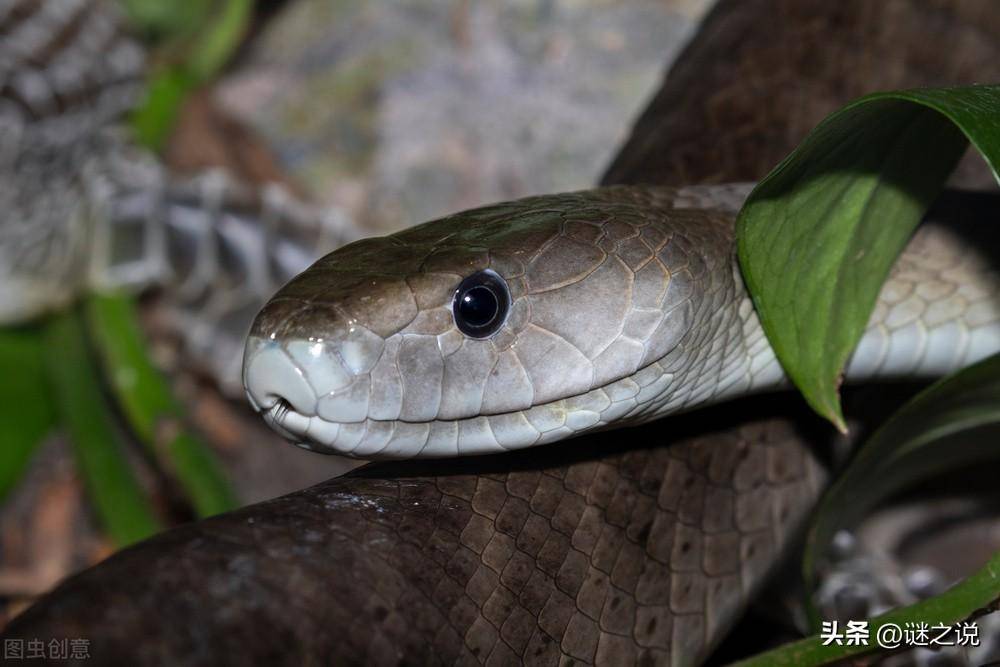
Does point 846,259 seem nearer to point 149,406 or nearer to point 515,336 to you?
point 515,336

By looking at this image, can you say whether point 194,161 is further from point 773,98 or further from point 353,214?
point 773,98

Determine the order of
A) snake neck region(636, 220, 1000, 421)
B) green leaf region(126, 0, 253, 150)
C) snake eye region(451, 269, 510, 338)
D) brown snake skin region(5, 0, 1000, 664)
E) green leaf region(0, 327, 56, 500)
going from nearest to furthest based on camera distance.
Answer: brown snake skin region(5, 0, 1000, 664)
snake eye region(451, 269, 510, 338)
snake neck region(636, 220, 1000, 421)
green leaf region(0, 327, 56, 500)
green leaf region(126, 0, 253, 150)

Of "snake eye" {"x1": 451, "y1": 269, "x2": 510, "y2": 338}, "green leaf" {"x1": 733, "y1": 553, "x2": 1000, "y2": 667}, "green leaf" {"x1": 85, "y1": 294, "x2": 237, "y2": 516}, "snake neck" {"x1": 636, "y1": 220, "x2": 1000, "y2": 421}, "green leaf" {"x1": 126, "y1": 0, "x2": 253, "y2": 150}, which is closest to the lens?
"green leaf" {"x1": 733, "y1": 553, "x2": 1000, "y2": 667}

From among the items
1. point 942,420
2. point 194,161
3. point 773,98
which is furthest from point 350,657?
point 194,161

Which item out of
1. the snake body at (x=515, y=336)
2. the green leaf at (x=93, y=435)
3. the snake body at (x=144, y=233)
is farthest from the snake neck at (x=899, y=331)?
the snake body at (x=144, y=233)

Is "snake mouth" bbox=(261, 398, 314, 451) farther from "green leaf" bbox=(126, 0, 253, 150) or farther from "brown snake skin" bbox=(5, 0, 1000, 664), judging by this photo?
"green leaf" bbox=(126, 0, 253, 150)

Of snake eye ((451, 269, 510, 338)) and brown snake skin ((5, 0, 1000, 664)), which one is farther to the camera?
snake eye ((451, 269, 510, 338))

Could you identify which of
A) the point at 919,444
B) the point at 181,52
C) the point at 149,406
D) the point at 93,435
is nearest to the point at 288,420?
the point at 919,444

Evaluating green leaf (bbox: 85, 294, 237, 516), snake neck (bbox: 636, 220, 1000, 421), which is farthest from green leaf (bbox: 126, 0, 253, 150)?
snake neck (bbox: 636, 220, 1000, 421)

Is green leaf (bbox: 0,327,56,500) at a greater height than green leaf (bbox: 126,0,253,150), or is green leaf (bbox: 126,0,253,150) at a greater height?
green leaf (bbox: 126,0,253,150)
